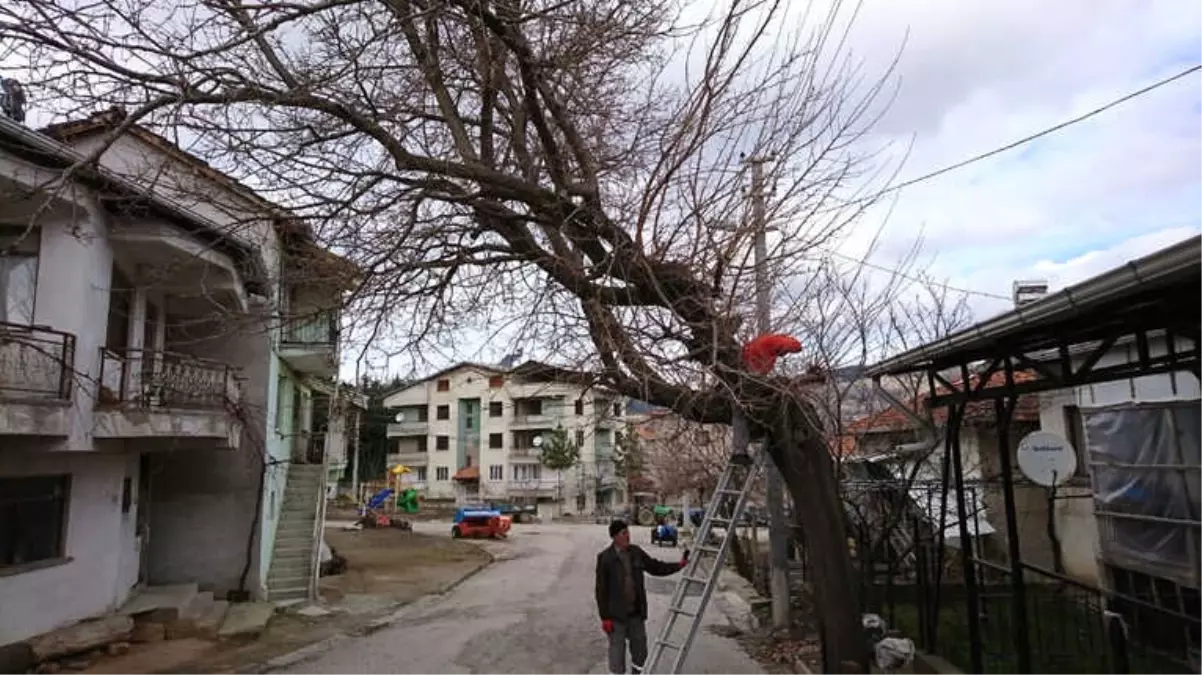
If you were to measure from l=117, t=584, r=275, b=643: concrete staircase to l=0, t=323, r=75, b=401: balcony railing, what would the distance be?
4.00 m

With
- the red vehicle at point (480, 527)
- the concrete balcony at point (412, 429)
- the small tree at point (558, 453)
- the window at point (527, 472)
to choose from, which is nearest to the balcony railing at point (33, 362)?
the red vehicle at point (480, 527)

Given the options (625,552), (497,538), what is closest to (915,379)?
(625,552)

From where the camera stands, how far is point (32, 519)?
1196 cm

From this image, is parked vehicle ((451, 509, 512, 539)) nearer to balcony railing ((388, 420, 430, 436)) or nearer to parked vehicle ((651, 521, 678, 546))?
parked vehicle ((651, 521, 678, 546))

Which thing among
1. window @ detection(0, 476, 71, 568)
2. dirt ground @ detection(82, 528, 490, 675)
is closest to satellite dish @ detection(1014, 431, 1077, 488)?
dirt ground @ detection(82, 528, 490, 675)

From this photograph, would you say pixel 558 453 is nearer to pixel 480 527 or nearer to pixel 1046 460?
pixel 480 527

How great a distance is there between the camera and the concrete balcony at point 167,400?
12594 millimetres

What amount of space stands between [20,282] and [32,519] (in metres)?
3.33

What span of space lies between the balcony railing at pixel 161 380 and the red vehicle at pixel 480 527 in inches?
1039

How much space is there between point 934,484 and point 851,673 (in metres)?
7.44

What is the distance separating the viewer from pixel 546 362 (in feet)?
27.2

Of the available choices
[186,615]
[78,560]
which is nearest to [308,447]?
[186,615]

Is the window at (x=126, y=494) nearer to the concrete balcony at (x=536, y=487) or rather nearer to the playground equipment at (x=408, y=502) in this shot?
the playground equipment at (x=408, y=502)

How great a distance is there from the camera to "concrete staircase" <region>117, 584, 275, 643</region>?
1338 centimetres
